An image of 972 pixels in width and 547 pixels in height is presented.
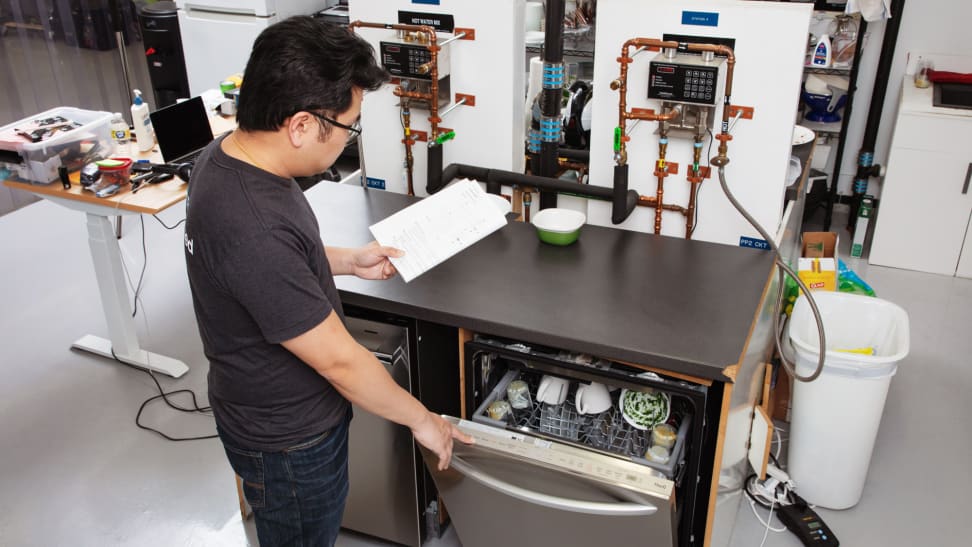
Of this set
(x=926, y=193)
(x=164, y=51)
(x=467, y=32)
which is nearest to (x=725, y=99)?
(x=467, y=32)

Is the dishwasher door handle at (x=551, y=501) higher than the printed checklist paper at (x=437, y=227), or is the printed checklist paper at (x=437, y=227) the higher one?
the printed checklist paper at (x=437, y=227)

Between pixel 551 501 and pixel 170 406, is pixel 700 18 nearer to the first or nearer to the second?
pixel 551 501

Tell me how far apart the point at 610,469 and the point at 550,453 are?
121mm

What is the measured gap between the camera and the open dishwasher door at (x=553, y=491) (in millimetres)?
1625

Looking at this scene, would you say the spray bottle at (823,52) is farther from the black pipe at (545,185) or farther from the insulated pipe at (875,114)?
the black pipe at (545,185)

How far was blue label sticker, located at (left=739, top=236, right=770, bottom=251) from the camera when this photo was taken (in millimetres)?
2301

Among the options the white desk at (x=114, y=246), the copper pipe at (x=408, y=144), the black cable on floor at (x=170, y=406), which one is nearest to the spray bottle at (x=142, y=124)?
the white desk at (x=114, y=246)

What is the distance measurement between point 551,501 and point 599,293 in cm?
50

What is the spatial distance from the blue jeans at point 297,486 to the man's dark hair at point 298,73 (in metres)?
0.64

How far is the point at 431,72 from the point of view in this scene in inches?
94.3

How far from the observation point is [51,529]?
2.44m

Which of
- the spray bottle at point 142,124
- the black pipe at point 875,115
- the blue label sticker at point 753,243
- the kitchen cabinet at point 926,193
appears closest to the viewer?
the blue label sticker at point 753,243

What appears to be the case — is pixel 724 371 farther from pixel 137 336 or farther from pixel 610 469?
pixel 137 336

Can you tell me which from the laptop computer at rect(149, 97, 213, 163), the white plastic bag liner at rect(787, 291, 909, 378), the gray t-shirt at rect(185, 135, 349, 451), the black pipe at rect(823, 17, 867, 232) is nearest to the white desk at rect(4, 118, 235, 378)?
the laptop computer at rect(149, 97, 213, 163)
